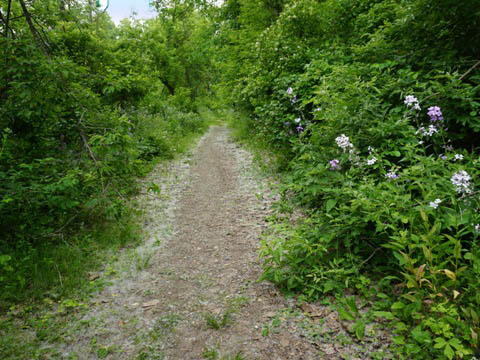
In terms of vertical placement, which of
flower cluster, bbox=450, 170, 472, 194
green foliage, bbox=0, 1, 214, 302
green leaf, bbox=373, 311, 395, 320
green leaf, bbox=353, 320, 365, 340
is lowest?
green leaf, bbox=353, 320, 365, 340

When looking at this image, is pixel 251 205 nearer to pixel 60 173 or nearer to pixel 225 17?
pixel 60 173

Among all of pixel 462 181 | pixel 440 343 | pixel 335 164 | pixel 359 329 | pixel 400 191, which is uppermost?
pixel 335 164

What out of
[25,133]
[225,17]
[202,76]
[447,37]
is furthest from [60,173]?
[202,76]

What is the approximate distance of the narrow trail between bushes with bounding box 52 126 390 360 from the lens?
2.51m

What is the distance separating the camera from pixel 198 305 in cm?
311

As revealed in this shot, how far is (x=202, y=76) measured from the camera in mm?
27078

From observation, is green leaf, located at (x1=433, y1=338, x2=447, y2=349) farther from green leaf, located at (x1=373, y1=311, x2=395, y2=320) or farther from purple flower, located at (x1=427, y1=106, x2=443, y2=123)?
purple flower, located at (x1=427, y1=106, x2=443, y2=123)

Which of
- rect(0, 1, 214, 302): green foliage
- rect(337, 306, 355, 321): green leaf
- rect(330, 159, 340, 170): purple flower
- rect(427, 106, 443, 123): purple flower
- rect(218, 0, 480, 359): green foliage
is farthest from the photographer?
rect(0, 1, 214, 302): green foliage

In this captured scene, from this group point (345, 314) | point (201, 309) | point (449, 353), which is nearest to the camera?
point (449, 353)


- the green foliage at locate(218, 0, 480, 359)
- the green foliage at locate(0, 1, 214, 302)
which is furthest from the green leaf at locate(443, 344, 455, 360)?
the green foliage at locate(0, 1, 214, 302)

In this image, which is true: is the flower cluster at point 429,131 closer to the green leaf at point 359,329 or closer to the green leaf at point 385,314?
the green leaf at point 385,314

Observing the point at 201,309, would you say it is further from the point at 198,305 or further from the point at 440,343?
the point at 440,343

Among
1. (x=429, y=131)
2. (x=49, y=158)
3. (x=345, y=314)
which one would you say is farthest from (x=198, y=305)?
(x=429, y=131)

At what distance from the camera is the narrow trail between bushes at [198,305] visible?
2.51 m
